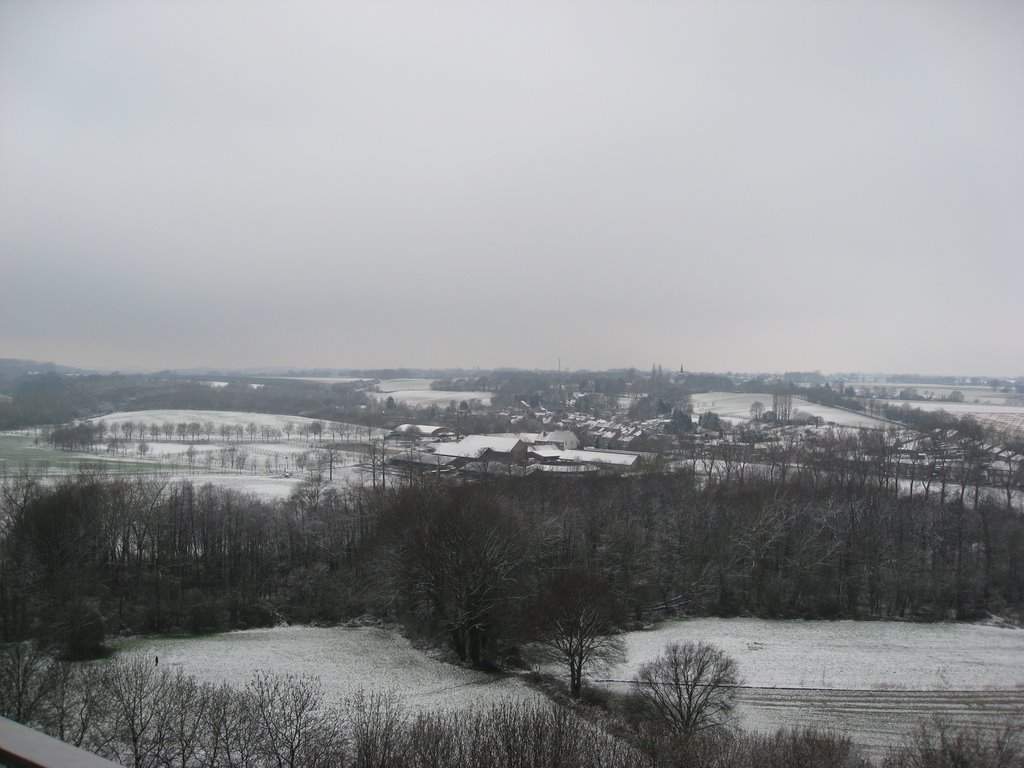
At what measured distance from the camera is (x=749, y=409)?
96188 mm

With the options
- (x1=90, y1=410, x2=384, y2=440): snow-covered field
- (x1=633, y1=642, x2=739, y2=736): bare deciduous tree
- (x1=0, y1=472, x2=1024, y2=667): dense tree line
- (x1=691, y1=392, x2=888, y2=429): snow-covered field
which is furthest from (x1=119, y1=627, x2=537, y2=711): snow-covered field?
(x1=691, y1=392, x2=888, y2=429): snow-covered field

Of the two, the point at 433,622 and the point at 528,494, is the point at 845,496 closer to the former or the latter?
the point at 528,494

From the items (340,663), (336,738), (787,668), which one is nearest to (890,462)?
(787,668)

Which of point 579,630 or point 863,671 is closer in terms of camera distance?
point 579,630

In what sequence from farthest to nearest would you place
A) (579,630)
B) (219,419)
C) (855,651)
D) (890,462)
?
(219,419) < (890,462) < (855,651) < (579,630)

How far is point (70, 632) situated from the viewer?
16.6 meters

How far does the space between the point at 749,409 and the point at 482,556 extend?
87.4m

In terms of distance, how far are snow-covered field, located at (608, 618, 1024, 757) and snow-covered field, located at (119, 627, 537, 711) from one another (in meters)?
5.22

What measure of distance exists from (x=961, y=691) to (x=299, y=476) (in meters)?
41.9

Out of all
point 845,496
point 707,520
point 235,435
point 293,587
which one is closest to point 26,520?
point 293,587

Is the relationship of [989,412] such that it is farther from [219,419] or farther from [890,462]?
[219,419]

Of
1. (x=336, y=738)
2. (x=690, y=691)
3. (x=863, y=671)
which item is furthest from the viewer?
(x=863, y=671)

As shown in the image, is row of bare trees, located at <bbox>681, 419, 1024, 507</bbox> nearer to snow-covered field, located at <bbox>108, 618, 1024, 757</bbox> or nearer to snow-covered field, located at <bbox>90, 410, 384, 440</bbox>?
snow-covered field, located at <bbox>108, 618, 1024, 757</bbox>

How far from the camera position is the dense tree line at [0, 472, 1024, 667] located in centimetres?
1948
